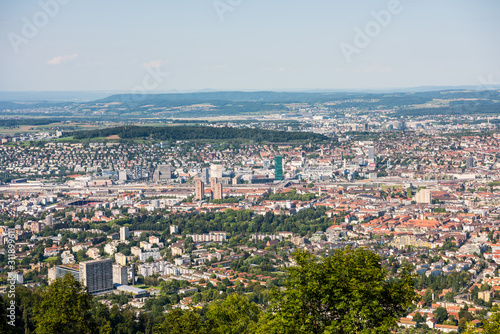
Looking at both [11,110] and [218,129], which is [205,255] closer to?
[218,129]

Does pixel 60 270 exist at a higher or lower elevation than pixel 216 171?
higher

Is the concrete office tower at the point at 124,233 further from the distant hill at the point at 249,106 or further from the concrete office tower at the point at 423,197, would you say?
the distant hill at the point at 249,106

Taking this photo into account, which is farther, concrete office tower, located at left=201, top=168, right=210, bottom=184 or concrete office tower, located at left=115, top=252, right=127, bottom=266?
concrete office tower, located at left=201, top=168, right=210, bottom=184

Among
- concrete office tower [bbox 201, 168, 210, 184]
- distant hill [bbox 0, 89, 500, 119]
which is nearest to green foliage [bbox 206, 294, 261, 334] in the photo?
concrete office tower [bbox 201, 168, 210, 184]

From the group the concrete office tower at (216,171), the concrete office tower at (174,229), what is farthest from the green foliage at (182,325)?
the concrete office tower at (216,171)

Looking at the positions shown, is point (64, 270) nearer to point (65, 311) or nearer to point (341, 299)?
point (65, 311)

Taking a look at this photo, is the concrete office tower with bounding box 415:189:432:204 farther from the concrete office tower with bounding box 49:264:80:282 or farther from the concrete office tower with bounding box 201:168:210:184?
the concrete office tower with bounding box 49:264:80:282

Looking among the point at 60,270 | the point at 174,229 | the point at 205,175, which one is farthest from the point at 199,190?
the point at 60,270
